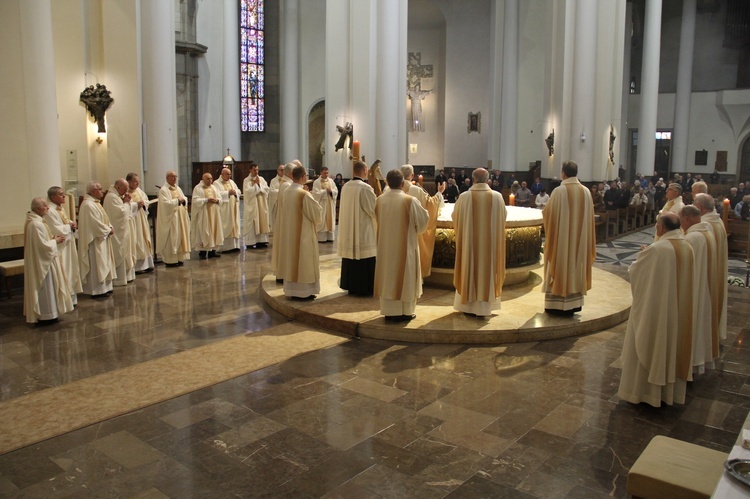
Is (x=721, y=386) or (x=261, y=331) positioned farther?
(x=261, y=331)

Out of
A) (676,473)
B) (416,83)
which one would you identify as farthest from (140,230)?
(416,83)

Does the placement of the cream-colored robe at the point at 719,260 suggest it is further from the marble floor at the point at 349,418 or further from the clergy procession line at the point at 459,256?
the marble floor at the point at 349,418

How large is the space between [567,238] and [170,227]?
23.3 feet

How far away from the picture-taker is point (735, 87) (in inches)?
1198

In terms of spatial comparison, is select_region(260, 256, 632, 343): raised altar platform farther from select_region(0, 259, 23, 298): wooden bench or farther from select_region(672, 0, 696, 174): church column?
select_region(672, 0, 696, 174): church column

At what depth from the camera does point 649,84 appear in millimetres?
25422

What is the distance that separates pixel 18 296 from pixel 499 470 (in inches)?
313

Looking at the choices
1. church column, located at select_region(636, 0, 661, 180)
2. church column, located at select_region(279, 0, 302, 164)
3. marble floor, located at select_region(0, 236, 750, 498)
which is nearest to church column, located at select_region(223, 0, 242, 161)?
church column, located at select_region(279, 0, 302, 164)

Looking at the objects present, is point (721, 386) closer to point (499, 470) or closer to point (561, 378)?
point (561, 378)

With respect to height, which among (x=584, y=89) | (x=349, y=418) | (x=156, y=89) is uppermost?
(x=584, y=89)

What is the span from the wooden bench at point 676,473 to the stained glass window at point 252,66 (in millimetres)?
23313

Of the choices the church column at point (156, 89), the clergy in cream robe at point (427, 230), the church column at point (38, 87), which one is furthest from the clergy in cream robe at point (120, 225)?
the clergy in cream robe at point (427, 230)

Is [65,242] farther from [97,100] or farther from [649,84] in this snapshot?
[649,84]

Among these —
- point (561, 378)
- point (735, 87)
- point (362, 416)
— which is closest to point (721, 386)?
point (561, 378)
